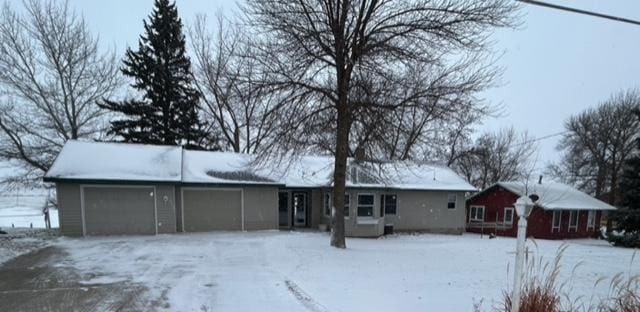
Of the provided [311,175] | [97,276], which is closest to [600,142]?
Answer: [311,175]

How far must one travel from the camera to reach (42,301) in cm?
564

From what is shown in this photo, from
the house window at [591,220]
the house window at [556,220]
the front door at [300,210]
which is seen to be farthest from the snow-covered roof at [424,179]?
the house window at [591,220]

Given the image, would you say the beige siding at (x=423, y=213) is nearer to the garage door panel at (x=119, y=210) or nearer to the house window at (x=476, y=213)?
the house window at (x=476, y=213)

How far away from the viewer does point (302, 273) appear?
7.30 m

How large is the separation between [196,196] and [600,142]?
34.2 m

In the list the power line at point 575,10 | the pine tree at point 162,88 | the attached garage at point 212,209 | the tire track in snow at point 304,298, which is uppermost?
the pine tree at point 162,88

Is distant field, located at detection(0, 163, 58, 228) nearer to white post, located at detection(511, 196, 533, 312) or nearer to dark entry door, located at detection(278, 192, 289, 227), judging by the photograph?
dark entry door, located at detection(278, 192, 289, 227)

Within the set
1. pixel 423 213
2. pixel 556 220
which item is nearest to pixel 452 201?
pixel 423 213

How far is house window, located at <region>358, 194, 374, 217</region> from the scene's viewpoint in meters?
16.3

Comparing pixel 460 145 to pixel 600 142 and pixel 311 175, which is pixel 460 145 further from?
pixel 311 175

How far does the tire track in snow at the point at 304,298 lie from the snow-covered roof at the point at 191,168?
17.9ft

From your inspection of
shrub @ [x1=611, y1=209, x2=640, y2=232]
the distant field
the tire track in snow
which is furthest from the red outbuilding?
the distant field

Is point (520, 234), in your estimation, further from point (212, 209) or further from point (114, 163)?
point (114, 163)

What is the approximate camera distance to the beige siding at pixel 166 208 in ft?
45.4
